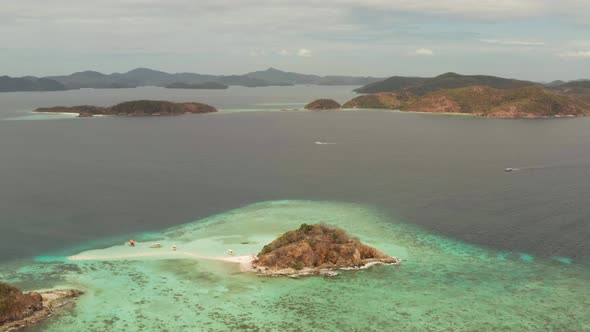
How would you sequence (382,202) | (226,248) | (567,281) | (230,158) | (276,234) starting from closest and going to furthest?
(567,281), (226,248), (276,234), (382,202), (230,158)

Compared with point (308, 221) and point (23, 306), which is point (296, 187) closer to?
point (308, 221)

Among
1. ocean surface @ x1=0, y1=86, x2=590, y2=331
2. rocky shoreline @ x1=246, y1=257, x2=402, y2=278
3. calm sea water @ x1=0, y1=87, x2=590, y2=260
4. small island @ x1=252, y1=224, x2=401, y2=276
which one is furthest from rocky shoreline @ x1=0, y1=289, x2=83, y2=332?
small island @ x1=252, y1=224, x2=401, y2=276

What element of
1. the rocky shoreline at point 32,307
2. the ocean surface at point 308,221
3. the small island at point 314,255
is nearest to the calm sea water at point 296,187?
the ocean surface at point 308,221

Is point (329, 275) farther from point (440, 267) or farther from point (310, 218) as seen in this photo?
point (310, 218)

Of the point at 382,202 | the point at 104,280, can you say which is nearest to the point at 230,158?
the point at 382,202

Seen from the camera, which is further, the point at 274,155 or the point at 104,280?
the point at 274,155

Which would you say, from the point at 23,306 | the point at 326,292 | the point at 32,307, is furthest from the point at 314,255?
Answer: the point at 23,306

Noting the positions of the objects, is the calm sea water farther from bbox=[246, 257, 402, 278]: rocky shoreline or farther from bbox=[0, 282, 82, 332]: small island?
bbox=[246, 257, 402, 278]: rocky shoreline

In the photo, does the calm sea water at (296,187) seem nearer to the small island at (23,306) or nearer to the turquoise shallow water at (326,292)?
the turquoise shallow water at (326,292)
